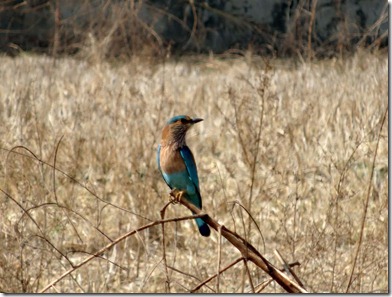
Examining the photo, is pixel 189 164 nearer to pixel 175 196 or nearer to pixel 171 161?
pixel 171 161

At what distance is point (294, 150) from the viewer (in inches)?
206

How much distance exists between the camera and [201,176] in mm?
5332

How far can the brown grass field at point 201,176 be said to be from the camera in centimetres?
376

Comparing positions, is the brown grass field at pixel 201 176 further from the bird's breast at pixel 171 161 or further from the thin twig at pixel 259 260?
the thin twig at pixel 259 260

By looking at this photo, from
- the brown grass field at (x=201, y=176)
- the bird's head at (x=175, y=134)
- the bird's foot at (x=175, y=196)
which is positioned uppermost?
the bird's head at (x=175, y=134)

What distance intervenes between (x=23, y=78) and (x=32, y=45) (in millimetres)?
4025

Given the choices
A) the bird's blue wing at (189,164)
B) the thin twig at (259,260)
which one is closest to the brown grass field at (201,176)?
the bird's blue wing at (189,164)

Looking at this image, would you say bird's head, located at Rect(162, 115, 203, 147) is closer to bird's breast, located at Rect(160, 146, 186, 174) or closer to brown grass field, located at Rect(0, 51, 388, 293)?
bird's breast, located at Rect(160, 146, 186, 174)

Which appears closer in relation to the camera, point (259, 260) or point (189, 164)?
point (259, 260)

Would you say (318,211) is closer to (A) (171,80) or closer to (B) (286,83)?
(B) (286,83)

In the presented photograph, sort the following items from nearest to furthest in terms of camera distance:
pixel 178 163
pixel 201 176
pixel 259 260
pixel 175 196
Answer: pixel 259 260
pixel 175 196
pixel 178 163
pixel 201 176

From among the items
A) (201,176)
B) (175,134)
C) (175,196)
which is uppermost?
(175,134)

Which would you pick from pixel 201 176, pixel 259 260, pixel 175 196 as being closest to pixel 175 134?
pixel 175 196

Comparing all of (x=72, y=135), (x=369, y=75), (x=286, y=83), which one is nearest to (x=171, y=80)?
(x=286, y=83)
